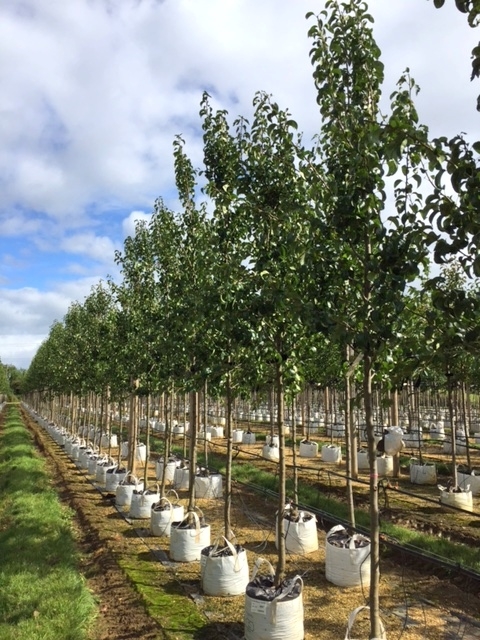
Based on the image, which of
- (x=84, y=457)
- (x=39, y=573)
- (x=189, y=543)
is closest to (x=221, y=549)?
(x=189, y=543)

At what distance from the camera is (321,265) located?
4.65 metres

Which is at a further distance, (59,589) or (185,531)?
(185,531)

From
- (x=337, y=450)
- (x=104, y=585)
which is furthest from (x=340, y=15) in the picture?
(x=337, y=450)

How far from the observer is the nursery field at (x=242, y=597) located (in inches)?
237

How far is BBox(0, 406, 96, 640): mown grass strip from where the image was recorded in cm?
611

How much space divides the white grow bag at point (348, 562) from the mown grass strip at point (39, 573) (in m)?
3.15

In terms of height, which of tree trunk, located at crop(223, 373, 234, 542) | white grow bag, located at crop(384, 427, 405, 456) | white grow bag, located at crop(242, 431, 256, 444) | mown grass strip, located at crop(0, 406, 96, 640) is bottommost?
mown grass strip, located at crop(0, 406, 96, 640)

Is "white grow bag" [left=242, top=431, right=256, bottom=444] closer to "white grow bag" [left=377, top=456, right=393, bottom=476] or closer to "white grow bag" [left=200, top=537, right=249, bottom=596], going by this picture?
"white grow bag" [left=377, top=456, right=393, bottom=476]

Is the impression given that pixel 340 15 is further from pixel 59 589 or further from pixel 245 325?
pixel 59 589

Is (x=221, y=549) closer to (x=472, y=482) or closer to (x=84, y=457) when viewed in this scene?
(x=472, y=482)

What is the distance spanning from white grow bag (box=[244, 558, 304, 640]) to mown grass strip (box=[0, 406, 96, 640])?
6.31 feet

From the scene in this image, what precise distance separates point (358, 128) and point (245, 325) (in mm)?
2678

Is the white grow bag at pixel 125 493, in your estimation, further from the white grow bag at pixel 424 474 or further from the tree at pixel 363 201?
the tree at pixel 363 201

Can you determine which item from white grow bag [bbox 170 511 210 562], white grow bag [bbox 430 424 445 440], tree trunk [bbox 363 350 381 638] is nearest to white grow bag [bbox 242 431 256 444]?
white grow bag [bbox 430 424 445 440]
